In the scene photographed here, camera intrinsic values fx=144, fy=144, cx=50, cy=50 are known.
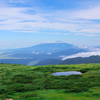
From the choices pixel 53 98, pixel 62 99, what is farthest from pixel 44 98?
pixel 62 99

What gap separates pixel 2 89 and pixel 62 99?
58.8 ft

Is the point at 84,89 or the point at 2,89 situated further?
the point at 2,89

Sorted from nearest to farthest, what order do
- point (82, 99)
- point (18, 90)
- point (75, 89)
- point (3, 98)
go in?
point (82, 99), point (3, 98), point (75, 89), point (18, 90)

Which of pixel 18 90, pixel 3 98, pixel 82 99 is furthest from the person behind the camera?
pixel 18 90

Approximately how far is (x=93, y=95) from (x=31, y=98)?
480 inches

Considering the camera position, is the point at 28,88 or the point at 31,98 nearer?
the point at 31,98

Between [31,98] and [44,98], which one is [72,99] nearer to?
[44,98]

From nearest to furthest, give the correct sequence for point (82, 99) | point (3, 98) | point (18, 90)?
point (82, 99), point (3, 98), point (18, 90)

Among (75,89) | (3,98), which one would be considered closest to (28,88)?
(3,98)

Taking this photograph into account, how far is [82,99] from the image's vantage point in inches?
1020

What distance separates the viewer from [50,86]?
38312 millimetres

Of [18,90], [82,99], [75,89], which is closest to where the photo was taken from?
[82,99]

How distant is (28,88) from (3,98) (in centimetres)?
993

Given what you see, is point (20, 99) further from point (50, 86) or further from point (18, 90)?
point (50, 86)
